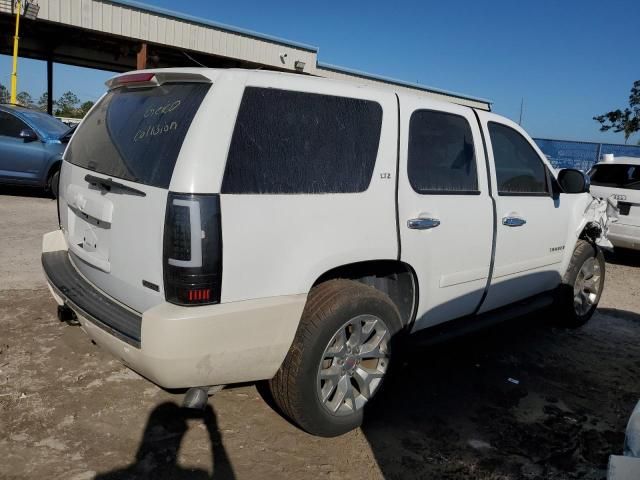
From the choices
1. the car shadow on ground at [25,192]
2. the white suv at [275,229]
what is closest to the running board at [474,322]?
the white suv at [275,229]

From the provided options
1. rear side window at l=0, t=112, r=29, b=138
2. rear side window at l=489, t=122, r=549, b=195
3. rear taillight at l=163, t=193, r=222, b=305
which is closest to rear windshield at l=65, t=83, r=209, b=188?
rear taillight at l=163, t=193, r=222, b=305

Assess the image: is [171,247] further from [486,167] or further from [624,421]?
[624,421]

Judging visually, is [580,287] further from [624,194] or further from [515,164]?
[624,194]

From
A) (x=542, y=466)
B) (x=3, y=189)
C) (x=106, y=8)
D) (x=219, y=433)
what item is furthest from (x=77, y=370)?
(x=106, y=8)

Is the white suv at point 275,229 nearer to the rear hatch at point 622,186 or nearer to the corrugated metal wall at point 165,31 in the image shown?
the rear hatch at point 622,186

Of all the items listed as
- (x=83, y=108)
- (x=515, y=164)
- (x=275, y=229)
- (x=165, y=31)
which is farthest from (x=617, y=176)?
(x=83, y=108)

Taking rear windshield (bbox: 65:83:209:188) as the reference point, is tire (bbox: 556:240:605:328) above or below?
below

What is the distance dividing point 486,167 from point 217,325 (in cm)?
231

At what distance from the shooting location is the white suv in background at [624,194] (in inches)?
308

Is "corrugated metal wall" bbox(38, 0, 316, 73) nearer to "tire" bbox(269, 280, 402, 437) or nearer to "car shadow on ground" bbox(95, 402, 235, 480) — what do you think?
"car shadow on ground" bbox(95, 402, 235, 480)

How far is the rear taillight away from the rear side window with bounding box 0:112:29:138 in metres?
9.29

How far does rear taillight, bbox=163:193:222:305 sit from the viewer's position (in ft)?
7.63

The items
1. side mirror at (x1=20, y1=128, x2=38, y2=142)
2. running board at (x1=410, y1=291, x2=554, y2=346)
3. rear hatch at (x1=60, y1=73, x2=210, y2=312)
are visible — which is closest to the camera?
rear hatch at (x1=60, y1=73, x2=210, y2=312)

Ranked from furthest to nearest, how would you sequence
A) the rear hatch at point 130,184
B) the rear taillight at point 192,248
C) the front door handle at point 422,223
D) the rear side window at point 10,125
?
the rear side window at point 10,125 < the front door handle at point 422,223 < the rear hatch at point 130,184 < the rear taillight at point 192,248
